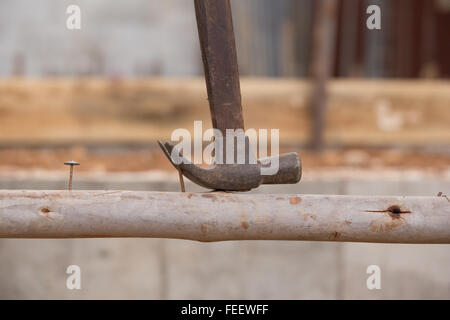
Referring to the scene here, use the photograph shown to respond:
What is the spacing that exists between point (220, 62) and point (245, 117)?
2093mm

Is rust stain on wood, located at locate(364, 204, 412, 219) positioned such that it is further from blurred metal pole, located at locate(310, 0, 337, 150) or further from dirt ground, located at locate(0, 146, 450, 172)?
blurred metal pole, located at locate(310, 0, 337, 150)

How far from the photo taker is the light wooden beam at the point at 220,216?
3.14 feet

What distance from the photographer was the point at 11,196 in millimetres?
962

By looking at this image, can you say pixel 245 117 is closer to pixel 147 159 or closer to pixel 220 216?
pixel 147 159

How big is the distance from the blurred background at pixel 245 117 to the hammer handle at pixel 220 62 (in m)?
1.43

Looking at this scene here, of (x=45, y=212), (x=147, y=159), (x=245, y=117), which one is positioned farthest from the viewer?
(x=245, y=117)

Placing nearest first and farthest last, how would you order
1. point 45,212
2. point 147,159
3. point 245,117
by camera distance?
point 45,212, point 147,159, point 245,117

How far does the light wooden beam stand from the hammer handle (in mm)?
159

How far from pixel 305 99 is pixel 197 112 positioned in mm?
654

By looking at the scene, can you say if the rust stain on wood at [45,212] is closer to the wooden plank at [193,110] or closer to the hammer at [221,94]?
the hammer at [221,94]

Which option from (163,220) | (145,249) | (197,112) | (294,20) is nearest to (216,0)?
(163,220)

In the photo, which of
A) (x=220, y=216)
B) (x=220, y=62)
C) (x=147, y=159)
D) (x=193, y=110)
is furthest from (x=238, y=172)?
(x=193, y=110)

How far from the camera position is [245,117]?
312 cm

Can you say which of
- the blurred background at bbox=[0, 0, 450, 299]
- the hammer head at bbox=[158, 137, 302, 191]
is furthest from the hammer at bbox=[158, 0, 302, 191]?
the blurred background at bbox=[0, 0, 450, 299]
